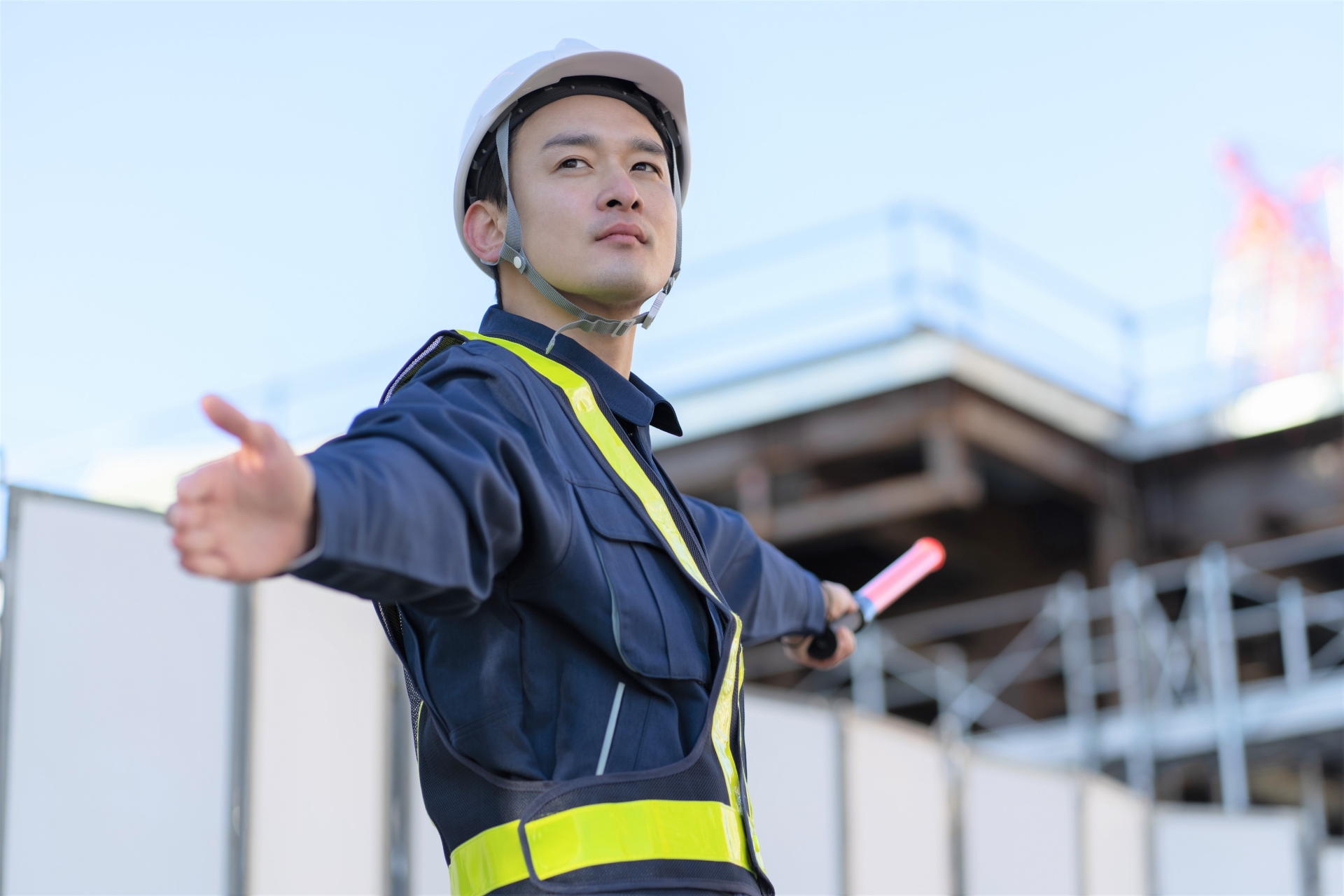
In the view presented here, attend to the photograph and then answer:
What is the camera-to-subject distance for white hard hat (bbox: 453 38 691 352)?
9.87 feet

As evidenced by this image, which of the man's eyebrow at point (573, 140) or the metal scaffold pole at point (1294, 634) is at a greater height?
the metal scaffold pole at point (1294, 634)

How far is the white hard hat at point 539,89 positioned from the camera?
3008 millimetres

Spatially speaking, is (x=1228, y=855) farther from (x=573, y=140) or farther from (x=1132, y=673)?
(x=573, y=140)

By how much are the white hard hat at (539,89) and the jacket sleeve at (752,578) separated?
613 mm

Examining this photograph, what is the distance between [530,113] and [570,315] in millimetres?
397

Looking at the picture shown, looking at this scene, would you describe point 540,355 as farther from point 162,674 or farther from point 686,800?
point 162,674

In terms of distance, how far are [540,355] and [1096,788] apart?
21.2 ft

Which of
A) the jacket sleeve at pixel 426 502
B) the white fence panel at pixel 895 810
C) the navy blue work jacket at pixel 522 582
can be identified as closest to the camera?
the jacket sleeve at pixel 426 502

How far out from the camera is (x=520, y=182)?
3045mm

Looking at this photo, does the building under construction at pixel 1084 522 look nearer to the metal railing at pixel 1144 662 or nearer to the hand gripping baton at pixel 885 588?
the metal railing at pixel 1144 662

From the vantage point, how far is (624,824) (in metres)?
2.45

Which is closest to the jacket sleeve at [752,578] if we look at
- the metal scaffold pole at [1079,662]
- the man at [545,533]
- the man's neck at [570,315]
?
the man at [545,533]

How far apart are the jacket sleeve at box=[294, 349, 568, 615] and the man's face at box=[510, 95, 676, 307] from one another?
0.50 meters

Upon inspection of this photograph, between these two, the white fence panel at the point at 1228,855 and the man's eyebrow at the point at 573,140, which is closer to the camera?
the man's eyebrow at the point at 573,140
